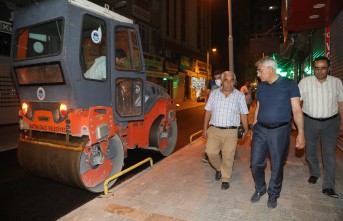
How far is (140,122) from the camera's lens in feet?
20.7

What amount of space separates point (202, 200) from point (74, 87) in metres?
2.72

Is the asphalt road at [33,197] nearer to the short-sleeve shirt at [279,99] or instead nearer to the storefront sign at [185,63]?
the short-sleeve shirt at [279,99]

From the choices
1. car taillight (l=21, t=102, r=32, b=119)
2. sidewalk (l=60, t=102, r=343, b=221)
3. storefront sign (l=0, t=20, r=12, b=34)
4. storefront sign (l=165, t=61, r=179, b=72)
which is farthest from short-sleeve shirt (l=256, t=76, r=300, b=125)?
storefront sign (l=165, t=61, r=179, b=72)

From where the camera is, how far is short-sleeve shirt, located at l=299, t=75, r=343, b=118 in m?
4.21

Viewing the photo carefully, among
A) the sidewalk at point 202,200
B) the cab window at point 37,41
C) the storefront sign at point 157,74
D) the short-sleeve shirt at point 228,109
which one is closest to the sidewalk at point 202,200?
the sidewalk at point 202,200

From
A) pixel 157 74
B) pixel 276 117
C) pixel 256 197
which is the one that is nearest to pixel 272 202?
pixel 256 197

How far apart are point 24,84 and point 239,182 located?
441 centimetres

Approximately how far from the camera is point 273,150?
12.5ft

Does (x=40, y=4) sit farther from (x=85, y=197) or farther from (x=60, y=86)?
(x=85, y=197)

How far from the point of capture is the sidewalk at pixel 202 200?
3.63 meters

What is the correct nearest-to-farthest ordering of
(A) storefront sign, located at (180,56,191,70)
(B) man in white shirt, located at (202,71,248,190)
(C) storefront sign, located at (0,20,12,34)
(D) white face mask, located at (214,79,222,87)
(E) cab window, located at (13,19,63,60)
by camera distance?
(E) cab window, located at (13,19,63,60) → (B) man in white shirt, located at (202,71,248,190) → (D) white face mask, located at (214,79,222,87) → (C) storefront sign, located at (0,20,12,34) → (A) storefront sign, located at (180,56,191,70)

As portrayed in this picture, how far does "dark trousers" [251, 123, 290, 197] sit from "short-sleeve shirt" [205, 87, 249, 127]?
A: 27.6 inches

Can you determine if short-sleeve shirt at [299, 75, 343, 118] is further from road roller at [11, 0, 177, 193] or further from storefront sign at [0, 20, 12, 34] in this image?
storefront sign at [0, 20, 12, 34]

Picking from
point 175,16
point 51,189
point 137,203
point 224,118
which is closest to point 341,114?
point 224,118
